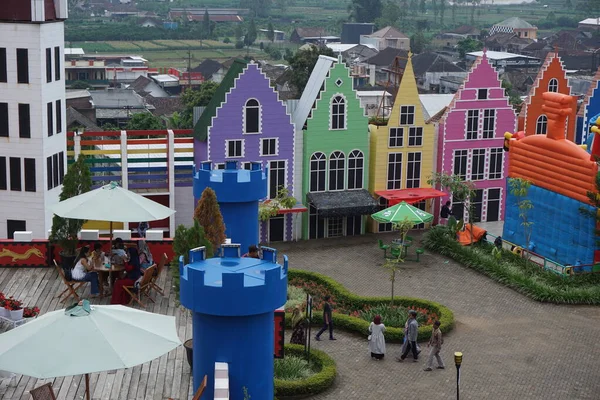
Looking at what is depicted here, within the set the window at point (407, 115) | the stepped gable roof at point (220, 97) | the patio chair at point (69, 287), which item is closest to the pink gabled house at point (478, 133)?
the window at point (407, 115)

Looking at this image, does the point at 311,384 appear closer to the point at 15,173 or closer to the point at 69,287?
the point at 69,287

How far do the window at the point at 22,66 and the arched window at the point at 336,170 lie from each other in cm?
1332

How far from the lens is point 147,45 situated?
195500 mm

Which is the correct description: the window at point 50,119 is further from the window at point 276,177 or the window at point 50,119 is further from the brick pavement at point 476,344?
the brick pavement at point 476,344

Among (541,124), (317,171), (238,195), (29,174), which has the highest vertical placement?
(541,124)

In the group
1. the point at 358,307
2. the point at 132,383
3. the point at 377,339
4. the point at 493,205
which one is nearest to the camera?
the point at 132,383

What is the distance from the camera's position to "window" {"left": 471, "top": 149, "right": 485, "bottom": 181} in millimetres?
44344

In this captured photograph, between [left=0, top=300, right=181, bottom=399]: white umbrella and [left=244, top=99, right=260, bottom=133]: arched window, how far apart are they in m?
24.6

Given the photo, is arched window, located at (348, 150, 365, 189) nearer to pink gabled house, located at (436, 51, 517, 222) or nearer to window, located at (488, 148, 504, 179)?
pink gabled house, located at (436, 51, 517, 222)

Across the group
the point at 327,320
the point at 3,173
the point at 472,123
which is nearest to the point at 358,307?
the point at 327,320

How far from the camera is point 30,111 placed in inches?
1383

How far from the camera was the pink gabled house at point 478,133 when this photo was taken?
1722 inches

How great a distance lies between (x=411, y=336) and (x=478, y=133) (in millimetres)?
17857

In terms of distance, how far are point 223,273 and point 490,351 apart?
15.5m
